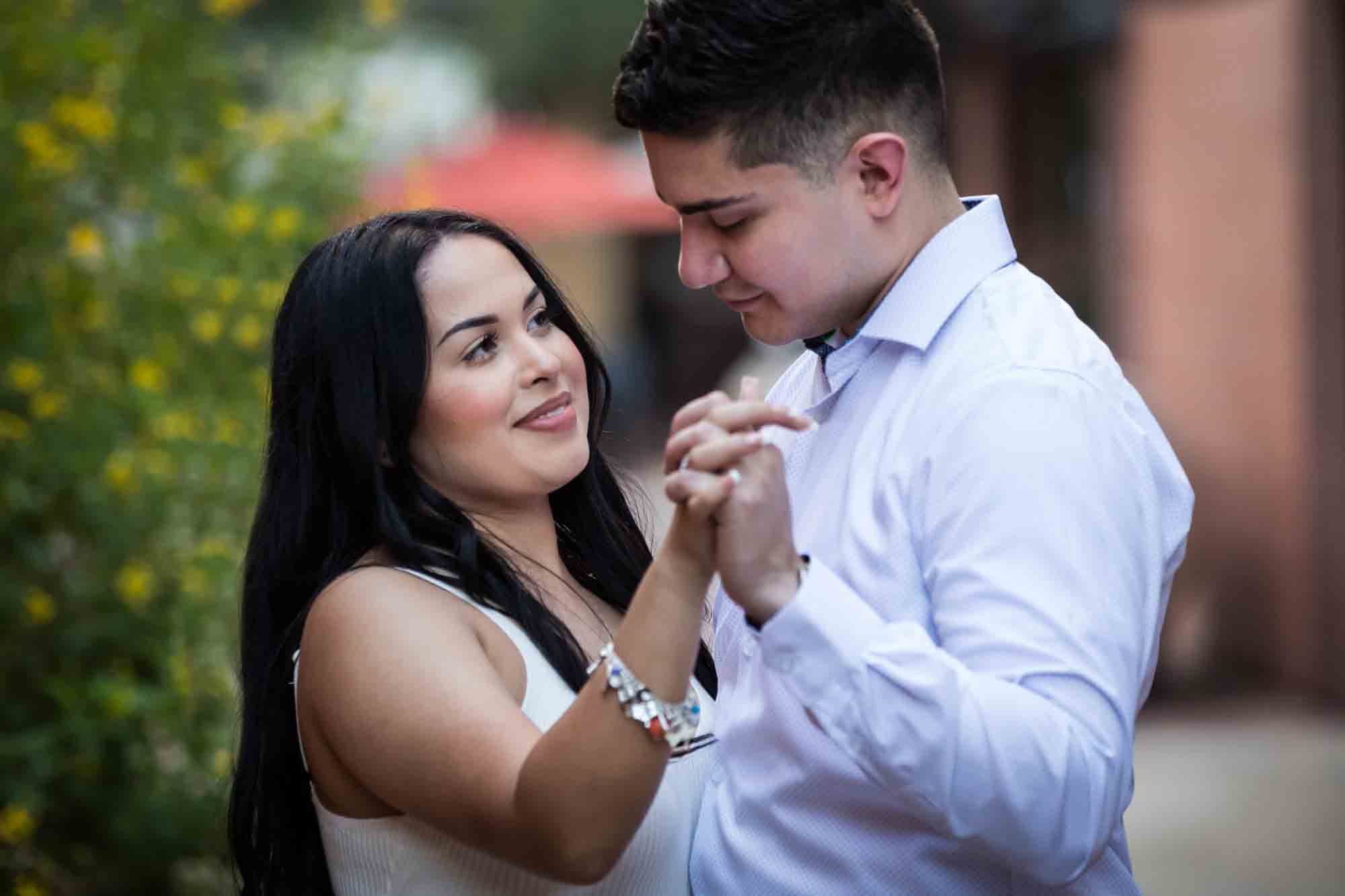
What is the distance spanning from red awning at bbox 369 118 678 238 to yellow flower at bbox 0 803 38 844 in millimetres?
11823

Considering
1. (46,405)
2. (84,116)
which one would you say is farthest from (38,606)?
(84,116)

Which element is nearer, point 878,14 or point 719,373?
point 878,14

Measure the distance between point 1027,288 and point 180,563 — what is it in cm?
265

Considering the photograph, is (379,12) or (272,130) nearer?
(272,130)

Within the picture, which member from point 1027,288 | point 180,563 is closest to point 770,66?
point 1027,288

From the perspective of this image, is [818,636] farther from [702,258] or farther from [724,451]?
[702,258]

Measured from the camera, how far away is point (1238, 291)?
23.0 feet

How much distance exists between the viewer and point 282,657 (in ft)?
7.70

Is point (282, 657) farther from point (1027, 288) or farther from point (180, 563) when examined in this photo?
point (180, 563)

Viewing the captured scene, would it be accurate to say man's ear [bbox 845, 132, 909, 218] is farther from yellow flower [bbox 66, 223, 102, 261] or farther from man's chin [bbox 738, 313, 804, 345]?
yellow flower [bbox 66, 223, 102, 261]

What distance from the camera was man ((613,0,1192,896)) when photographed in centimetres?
169

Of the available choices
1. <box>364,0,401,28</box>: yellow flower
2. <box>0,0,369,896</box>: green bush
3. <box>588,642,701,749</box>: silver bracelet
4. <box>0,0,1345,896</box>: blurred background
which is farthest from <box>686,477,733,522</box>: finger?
<box>364,0,401,28</box>: yellow flower

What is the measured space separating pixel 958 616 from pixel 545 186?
47.9ft

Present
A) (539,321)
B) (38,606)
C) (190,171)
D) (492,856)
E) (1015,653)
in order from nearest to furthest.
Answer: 1. (1015,653)
2. (492,856)
3. (539,321)
4. (38,606)
5. (190,171)
